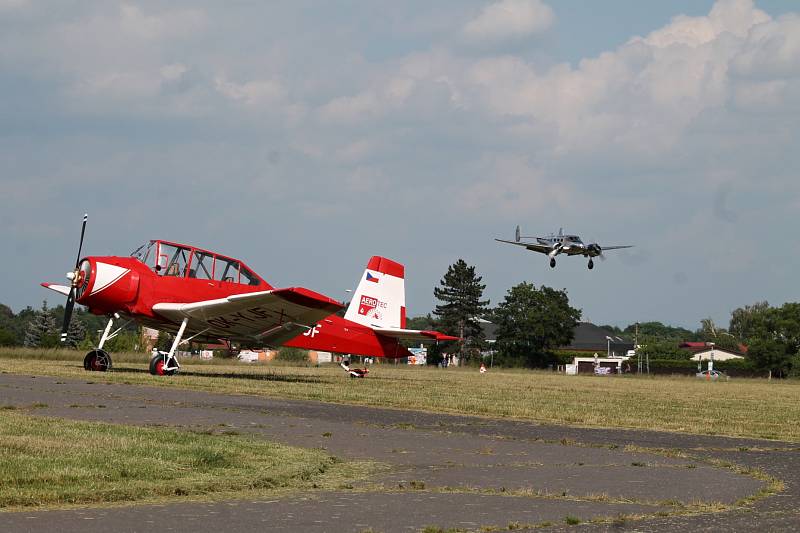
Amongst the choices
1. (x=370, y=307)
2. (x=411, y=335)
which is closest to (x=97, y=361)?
(x=370, y=307)

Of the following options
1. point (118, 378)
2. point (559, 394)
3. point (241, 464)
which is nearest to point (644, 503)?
point (241, 464)

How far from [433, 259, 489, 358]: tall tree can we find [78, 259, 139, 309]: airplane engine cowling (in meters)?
76.0

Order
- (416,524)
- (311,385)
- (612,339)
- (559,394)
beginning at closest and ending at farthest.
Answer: (416,524), (311,385), (559,394), (612,339)

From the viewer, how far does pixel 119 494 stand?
7391mm

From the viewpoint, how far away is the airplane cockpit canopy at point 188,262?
80.5 feet

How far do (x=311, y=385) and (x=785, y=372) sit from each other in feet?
256

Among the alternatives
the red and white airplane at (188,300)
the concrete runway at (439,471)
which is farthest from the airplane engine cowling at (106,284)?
the concrete runway at (439,471)

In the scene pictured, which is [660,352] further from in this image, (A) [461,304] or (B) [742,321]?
(B) [742,321]

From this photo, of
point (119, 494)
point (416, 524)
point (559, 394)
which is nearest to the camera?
point (416, 524)

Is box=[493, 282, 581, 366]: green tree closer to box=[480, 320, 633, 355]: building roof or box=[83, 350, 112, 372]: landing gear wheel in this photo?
box=[480, 320, 633, 355]: building roof

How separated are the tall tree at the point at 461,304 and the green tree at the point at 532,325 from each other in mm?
2726

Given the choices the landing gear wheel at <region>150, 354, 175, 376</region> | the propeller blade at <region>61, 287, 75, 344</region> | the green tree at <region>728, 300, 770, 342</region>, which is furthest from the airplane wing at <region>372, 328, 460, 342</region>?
the green tree at <region>728, 300, 770, 342</region>

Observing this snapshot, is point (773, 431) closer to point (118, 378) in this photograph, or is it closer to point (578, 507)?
point (578, 507)

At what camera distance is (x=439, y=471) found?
31.8 feet
